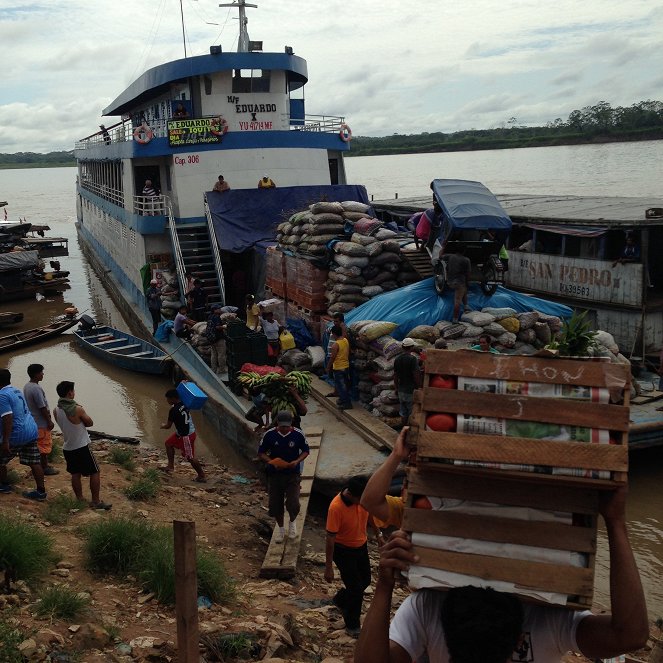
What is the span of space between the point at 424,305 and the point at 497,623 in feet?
27.8

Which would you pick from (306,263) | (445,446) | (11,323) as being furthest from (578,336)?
(11,323)

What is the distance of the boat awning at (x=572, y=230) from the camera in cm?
1257

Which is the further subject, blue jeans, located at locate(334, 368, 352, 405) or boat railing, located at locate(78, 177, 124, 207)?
boat railing, located at locate(78, 177, 124, 207)

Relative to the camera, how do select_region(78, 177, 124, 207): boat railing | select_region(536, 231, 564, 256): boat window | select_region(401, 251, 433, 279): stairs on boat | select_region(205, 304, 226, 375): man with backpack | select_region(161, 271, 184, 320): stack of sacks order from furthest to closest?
1. select_region(78, 177, 124, 207): boat railing
2. select_region(161, 271, 184, 320): stack of sacks
3. select_region(536, 231, 564, 256): boat window
4. select_region(205, 304, 226, 375): man with backpack
5. select_region(401, 251, 433, 279): stairs on boat

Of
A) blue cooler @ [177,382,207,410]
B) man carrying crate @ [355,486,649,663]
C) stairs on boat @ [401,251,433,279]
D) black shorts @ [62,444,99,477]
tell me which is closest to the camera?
man carrying crate @ [355,486,649,663]

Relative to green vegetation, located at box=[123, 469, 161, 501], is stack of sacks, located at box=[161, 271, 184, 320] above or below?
above

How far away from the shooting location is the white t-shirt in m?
2.27

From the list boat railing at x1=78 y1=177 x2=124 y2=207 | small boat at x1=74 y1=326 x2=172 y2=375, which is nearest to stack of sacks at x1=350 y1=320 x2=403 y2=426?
small boat at x1=74 y1=326 x2=172 y2=375

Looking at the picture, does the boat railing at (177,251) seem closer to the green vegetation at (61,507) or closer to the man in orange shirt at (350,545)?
the green vegetation at (61,507)

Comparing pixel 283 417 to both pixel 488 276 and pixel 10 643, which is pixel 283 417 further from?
pixel 488 276

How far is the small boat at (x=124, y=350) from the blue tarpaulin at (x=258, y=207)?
3.07 meters

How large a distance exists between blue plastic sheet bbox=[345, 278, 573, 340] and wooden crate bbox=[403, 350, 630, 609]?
7.62 m

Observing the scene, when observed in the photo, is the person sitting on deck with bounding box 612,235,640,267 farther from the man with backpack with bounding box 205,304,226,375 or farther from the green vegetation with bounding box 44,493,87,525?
the green vegetation with bounding box 44,493,87,525

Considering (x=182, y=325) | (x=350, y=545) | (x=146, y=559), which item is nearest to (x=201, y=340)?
(x=182, y=325)
